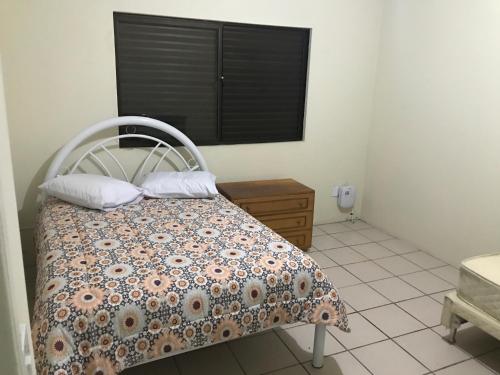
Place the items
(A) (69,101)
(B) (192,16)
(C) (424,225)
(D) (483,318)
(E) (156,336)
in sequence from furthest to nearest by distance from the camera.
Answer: (C) (424,225)
(B) (192,16)
(A) (69,101)
(D) (483,318)
(E) (156,336)

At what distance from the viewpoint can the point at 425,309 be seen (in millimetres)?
2633

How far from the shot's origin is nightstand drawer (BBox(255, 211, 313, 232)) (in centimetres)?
324

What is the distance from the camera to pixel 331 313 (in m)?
1.97

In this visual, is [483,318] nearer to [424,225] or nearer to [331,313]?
[331,313]

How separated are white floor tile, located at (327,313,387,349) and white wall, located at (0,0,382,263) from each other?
5.35 ft

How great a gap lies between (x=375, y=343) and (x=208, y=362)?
36.4 inches

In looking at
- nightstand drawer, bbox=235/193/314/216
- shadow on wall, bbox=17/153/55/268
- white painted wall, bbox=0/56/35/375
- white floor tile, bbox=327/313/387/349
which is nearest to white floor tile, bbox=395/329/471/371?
white floor tile, bbox=327/313/387/349

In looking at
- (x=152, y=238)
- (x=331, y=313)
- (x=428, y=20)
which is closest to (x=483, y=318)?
(x=331, y=313)

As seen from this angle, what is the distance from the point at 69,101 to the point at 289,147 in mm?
1851

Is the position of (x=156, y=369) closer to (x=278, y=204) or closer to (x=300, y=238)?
(x=278, y=204)

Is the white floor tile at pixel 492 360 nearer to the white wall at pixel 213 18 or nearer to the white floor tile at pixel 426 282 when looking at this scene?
the white floor tile at pixel 426 282

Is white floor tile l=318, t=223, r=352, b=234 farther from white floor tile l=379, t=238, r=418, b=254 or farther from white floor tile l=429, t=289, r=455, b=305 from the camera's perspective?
white floor tile l=429, t=289, r=455, b=305

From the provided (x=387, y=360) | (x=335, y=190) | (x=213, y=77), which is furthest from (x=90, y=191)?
(x=335, y=190)

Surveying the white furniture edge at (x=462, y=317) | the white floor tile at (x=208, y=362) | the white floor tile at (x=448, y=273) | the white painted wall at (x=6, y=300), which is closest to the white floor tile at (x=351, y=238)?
the white floor tile at (x=448, y=273)
